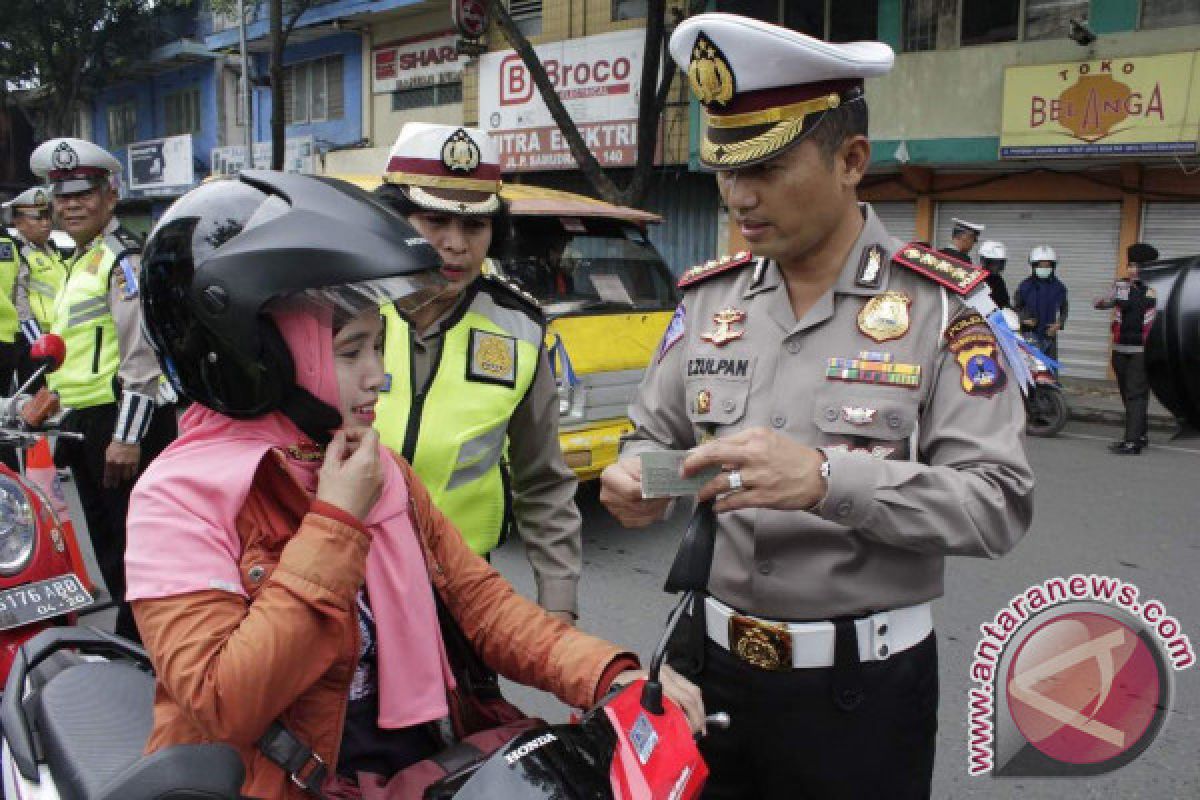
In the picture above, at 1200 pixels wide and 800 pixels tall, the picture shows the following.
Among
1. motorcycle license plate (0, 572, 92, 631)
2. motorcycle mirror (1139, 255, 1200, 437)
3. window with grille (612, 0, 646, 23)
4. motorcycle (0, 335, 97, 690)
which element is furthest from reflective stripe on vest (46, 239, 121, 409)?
window with grille (612, 0, 646, 23)

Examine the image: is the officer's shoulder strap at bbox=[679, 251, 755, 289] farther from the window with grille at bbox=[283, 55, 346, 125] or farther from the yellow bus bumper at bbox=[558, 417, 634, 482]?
the window with grille at bbox=[283, 55, 346, 125]

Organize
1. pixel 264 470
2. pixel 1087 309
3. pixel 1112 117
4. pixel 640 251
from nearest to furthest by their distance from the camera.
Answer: pixel 264 470, pixel 640 251, pixel 1112 117, pixel 1087 309

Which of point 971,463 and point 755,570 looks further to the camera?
point 755,570

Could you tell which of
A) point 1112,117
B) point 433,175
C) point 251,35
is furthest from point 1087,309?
point 251,35

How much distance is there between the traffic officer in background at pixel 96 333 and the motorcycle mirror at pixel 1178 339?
139 inches

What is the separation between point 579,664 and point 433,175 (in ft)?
3.92

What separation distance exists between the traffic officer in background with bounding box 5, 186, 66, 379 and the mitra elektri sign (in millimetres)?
8157

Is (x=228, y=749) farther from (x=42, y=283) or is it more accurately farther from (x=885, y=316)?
(x=42, y=283)

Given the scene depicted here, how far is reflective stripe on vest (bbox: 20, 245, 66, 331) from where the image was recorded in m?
7.33

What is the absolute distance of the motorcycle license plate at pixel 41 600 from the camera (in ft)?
8.80

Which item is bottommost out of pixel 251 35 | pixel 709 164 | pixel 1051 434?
pixel 1051 434

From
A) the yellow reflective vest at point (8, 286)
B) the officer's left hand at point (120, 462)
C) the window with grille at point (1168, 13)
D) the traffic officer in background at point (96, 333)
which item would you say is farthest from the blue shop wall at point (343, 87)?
the officer's left hand at point (120, 462)

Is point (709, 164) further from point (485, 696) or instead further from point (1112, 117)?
point (1112, 117)

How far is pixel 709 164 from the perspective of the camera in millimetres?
1813
